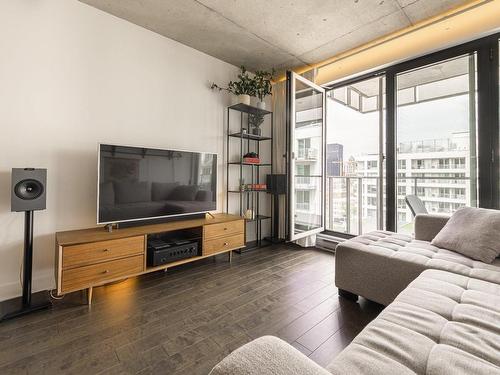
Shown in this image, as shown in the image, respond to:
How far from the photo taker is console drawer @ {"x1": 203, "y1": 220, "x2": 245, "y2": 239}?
104 inches

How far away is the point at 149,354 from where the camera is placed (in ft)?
4.52

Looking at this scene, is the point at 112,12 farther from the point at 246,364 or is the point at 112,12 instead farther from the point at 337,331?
the point at 337,331

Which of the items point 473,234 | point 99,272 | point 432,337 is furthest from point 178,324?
point 473,234

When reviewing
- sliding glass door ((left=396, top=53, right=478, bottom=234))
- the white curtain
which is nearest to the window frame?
sliding glass door ((left=396, top=53, right=478, bottom=234))

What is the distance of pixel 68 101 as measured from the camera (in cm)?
217

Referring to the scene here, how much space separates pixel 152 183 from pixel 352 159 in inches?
121

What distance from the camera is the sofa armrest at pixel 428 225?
2162 millimetres

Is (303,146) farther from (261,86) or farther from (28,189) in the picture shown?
(28,189)

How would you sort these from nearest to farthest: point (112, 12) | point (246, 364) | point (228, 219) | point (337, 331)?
point (246, 364)
point (337, 331)
point (112, 12)
point (228, 219)

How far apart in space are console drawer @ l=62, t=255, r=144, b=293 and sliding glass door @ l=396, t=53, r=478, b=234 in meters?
2.93

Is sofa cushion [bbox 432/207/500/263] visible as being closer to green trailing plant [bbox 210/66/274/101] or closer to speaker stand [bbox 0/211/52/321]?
green trailing plant [bbox 210/66/274/101]

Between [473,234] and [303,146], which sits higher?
[303,146]

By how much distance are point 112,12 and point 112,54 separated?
39cm

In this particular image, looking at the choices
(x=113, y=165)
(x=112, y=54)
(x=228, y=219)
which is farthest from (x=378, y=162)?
(x=112, y=54)
